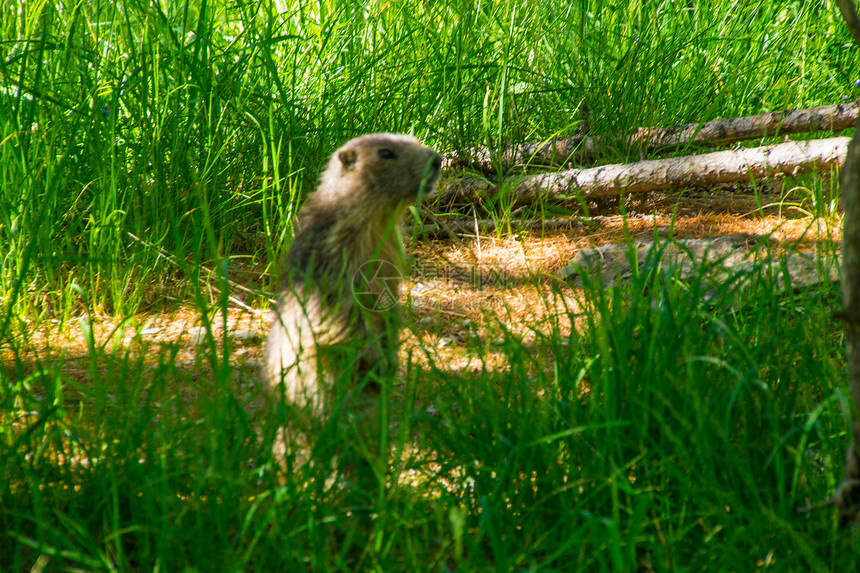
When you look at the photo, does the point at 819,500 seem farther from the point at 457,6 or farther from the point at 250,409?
the point at 457,6

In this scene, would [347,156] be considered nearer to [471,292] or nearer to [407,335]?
[407,335]

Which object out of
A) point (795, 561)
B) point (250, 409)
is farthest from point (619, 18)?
point (795, 561)

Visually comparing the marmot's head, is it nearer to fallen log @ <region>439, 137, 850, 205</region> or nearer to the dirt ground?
the dirt ground

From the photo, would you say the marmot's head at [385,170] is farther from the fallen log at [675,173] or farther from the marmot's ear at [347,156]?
the fallen log at [675,173]

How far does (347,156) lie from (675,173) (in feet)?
8.21

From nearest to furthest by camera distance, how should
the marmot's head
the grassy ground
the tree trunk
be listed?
the tree trunk < the grassy ground < the marmot's head

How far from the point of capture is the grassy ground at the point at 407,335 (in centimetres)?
197

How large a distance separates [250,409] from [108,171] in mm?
1723
